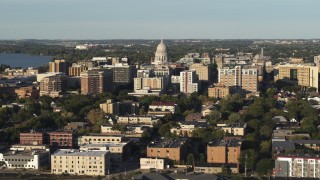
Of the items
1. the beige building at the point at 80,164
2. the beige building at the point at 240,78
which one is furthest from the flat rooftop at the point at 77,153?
the beige building at the point at 240,78

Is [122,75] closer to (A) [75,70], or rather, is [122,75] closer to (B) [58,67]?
(A) [75,70]

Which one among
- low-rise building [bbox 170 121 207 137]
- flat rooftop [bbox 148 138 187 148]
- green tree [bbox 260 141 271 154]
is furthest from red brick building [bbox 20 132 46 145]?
green tree [bbox 260 141 271 154]

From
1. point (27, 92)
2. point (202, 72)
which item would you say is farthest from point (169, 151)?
point (202, 72)

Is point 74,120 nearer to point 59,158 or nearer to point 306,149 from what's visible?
point 59,158

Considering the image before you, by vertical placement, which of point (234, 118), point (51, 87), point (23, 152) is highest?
point (51, 87)

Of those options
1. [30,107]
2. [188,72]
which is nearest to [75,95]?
[30,107]

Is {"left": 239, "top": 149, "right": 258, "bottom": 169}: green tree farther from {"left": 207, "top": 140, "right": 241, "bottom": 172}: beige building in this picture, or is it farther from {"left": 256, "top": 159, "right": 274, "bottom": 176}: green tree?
{"left": 256, "top": 159, "right": 274, "bottom": 176}: green tree
